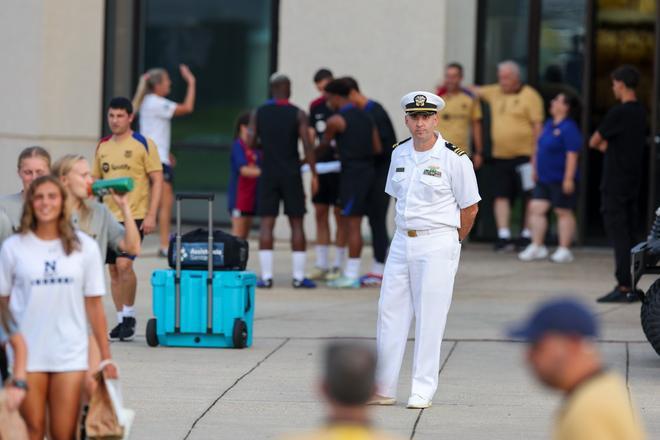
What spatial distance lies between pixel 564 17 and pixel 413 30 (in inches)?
69.3

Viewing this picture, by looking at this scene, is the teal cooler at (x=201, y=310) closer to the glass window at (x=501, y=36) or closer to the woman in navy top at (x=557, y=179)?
the woman in navy top at (x=557, y=179)

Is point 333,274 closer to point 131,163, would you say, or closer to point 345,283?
point 345,283

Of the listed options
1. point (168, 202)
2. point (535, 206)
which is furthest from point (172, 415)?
point (535, 206)

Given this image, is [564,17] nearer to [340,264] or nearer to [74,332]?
[340,264]

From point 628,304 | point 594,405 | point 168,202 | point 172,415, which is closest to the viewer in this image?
point 594,405

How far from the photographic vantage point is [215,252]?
1077 centimetres

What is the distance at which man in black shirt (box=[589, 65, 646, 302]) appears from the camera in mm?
12773

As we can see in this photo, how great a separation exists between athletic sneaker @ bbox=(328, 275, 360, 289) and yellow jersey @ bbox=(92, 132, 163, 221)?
3.72 meters

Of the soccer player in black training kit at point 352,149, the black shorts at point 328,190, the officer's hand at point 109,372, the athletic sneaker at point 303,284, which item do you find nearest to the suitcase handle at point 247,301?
the soccer player in black training kit at point 352,149

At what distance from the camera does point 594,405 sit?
388cm

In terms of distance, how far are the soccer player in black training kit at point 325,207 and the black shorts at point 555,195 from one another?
266 cm

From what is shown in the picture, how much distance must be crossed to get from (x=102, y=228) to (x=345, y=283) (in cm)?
746

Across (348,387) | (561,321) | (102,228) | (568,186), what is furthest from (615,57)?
(348,387)

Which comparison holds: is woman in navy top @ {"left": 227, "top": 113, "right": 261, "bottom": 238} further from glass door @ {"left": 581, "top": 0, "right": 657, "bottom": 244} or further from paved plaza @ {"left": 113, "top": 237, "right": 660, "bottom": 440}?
glass door @ {"left": 581, "top": 0, "right": 657, "bottom": 244}
